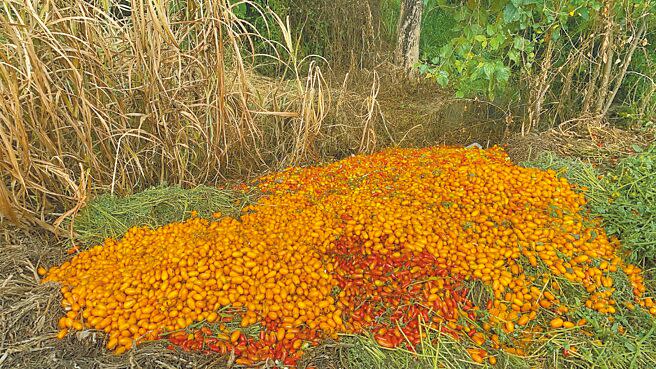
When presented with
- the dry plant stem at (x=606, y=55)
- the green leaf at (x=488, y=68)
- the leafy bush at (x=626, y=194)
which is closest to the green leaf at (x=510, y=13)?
the green leaf at (x=488, y=68)

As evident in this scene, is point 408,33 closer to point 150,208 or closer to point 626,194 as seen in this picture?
point 626,194

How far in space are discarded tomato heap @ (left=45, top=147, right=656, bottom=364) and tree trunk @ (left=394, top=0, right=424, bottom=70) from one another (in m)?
1.89

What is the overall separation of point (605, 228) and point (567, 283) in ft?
1.19

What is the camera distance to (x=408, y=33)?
3639 mm

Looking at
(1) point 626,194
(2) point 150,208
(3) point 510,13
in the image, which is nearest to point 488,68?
(3) point 510,13

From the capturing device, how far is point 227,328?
159 centimetres

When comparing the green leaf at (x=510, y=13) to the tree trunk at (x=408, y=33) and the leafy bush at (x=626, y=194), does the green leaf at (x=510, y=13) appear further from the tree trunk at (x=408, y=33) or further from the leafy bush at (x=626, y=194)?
the tree trunk at (x=408, y=33)

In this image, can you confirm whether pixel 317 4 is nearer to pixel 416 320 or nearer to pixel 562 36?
pixel 562 36

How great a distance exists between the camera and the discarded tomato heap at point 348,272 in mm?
1598

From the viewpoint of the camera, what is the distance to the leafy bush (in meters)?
1.79

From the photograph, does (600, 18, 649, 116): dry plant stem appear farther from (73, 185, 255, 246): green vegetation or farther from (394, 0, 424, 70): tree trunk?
(73, 185, 255, 246): green vegetation

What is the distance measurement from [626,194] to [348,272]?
3.96ft

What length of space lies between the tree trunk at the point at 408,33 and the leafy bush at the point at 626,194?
1.64 m

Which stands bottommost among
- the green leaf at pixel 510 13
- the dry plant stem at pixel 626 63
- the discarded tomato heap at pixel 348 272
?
the discarded tomato heap at pixel 348 272
